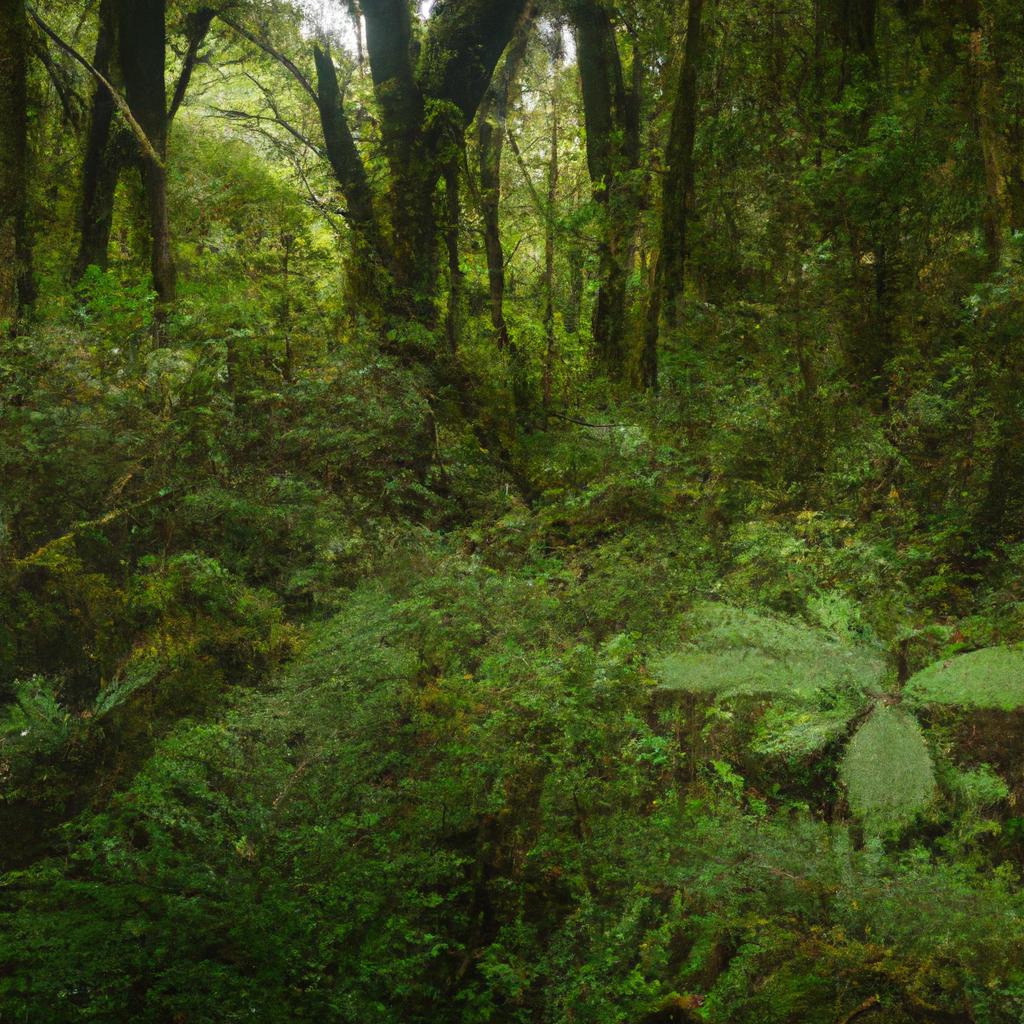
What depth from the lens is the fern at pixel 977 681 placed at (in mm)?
2566

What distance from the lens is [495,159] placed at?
10930 millimetres

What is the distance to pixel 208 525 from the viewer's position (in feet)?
16.9

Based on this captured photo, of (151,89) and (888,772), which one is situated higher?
(151,89)

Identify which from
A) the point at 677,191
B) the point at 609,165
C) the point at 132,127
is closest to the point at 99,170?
the point at 132,127

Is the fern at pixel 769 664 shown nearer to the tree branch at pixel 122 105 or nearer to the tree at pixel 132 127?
the tree branch at pixel 122 105

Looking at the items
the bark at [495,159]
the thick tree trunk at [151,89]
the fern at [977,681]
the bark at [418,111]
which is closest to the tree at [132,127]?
the thick tree trunk at [151,89]

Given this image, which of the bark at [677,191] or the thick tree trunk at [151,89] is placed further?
the thick tree trunk at [151,89]

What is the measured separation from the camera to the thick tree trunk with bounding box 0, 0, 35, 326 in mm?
5727

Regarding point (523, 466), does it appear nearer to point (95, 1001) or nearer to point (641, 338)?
point (641, 338)

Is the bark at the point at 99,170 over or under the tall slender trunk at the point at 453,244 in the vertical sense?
over

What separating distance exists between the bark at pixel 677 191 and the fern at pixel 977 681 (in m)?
5.65

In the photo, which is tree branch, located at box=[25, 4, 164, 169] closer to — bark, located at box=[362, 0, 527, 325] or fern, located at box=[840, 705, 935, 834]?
bark, located at box=[362, 0, 527, 325]

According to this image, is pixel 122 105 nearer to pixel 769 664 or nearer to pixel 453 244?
pixel 453 244

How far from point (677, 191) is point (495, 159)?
3629 millimetres
